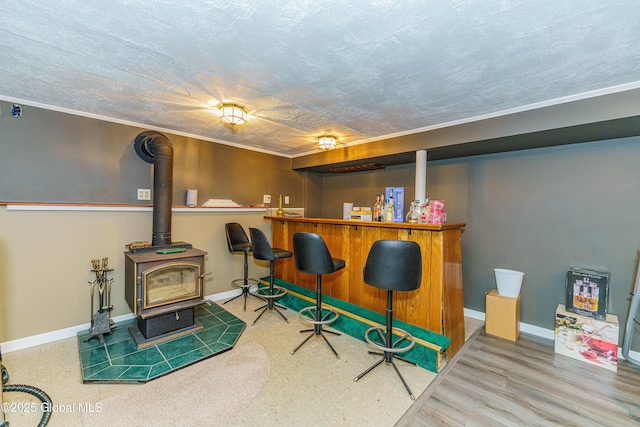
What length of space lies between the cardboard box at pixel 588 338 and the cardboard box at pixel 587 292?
0.29 feet

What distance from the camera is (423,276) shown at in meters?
2.55

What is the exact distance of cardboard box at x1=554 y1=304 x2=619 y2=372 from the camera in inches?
92.3

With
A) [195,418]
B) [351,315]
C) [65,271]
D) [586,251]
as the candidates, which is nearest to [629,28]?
[586,251]

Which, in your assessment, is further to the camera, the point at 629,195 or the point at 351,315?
the point at 351,315

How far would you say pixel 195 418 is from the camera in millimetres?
1727

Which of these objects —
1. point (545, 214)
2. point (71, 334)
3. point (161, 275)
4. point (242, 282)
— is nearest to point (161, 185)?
point (161, 275)

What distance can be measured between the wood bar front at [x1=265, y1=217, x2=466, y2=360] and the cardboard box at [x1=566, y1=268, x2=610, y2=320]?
1.11 m

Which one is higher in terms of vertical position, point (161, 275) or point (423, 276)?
point (423, 276)

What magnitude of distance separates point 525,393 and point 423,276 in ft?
3.67

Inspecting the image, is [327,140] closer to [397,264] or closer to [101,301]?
[397,264]

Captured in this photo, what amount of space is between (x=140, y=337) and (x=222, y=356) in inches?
38.5

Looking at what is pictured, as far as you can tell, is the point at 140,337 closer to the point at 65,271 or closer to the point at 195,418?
the point at 65,271

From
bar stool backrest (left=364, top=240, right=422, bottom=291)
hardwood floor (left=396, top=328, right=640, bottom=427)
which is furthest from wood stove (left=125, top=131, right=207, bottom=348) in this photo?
hardwood floor (left=396, top=328, right=640, bottom=427)

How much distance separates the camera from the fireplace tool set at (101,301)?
2.64 m
